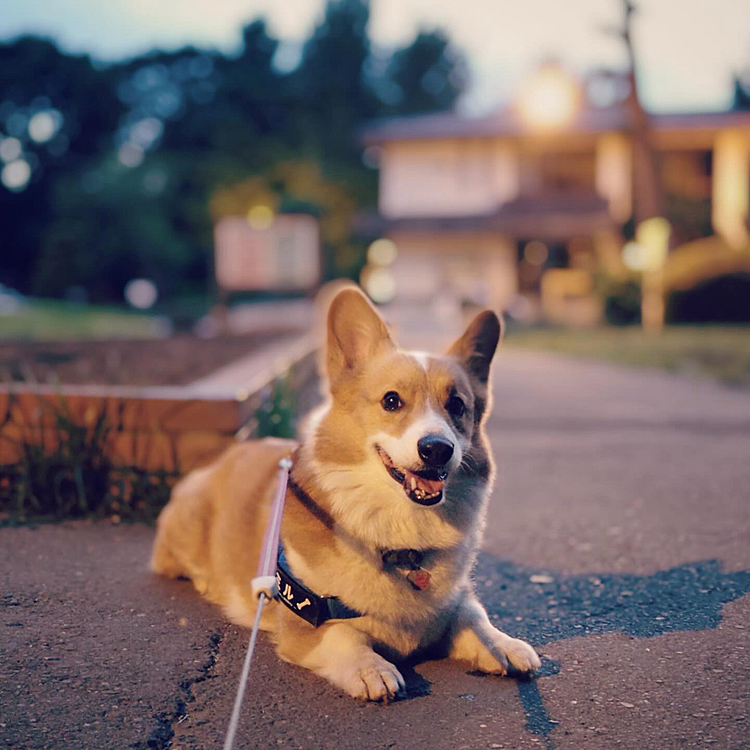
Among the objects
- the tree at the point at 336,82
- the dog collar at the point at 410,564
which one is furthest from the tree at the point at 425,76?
the dog collar at the point at 410,564

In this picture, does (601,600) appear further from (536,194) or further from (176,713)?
(536,194)

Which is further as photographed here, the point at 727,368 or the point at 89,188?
the point at 89,188

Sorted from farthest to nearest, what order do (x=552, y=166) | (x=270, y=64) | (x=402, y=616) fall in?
1. (x=270, y=64)
2. (x=552, y=166)
3. (x=402, y=616)

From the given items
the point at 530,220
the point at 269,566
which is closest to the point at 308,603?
the point at 269,566

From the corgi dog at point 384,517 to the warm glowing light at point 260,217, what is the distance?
43.1ft

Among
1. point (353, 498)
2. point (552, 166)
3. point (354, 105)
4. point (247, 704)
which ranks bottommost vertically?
point (247, 704)

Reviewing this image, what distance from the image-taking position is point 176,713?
96.9 inches

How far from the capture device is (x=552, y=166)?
30.9 m

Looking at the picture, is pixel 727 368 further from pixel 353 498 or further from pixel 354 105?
pixel 354 105

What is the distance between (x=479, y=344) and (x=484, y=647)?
3.52 feet

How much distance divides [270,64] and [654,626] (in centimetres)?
4481

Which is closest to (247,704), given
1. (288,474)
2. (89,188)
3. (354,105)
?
(288,474)

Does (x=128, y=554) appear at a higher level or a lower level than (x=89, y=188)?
lower

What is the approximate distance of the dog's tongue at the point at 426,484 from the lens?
2689 mm
